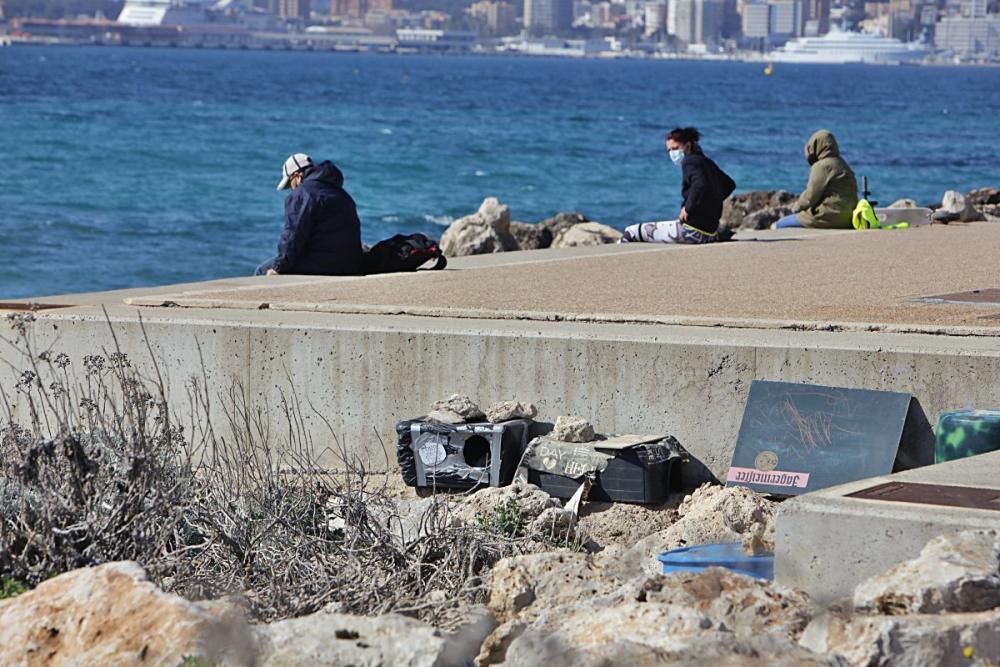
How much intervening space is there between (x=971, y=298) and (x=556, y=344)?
2.68m

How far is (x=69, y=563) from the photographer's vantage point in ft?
19.1

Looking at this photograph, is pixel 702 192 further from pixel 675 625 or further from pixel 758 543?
pixel 675 625

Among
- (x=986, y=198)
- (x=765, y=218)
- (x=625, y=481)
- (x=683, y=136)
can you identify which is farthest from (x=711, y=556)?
(x=986, y=198)

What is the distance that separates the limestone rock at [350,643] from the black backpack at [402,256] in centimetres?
670

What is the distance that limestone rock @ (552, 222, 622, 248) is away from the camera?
706 inches

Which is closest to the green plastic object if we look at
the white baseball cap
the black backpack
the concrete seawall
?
the concrete seawall

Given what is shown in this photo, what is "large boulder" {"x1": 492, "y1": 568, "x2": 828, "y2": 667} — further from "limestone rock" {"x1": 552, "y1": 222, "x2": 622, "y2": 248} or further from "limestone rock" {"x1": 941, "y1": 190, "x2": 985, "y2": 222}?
"limestone rock" {"x1": 552, "y1": 222, "x2": 622, "y2": 248}

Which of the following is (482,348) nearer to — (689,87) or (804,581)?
(804,581)

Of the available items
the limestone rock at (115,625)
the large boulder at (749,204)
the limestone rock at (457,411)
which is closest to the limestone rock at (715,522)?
the limestone rock at (457,411)

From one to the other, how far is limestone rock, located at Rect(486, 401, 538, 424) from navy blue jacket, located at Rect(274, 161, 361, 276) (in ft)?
12.1

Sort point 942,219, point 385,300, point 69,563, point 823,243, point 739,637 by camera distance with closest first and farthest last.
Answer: point 739,637, point 69,563, point 385,300, point 823,243, point 942,219

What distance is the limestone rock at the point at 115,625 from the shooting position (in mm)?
4617

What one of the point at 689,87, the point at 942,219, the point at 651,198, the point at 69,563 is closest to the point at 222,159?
the point at 651,198

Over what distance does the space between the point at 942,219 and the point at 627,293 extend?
808cm
